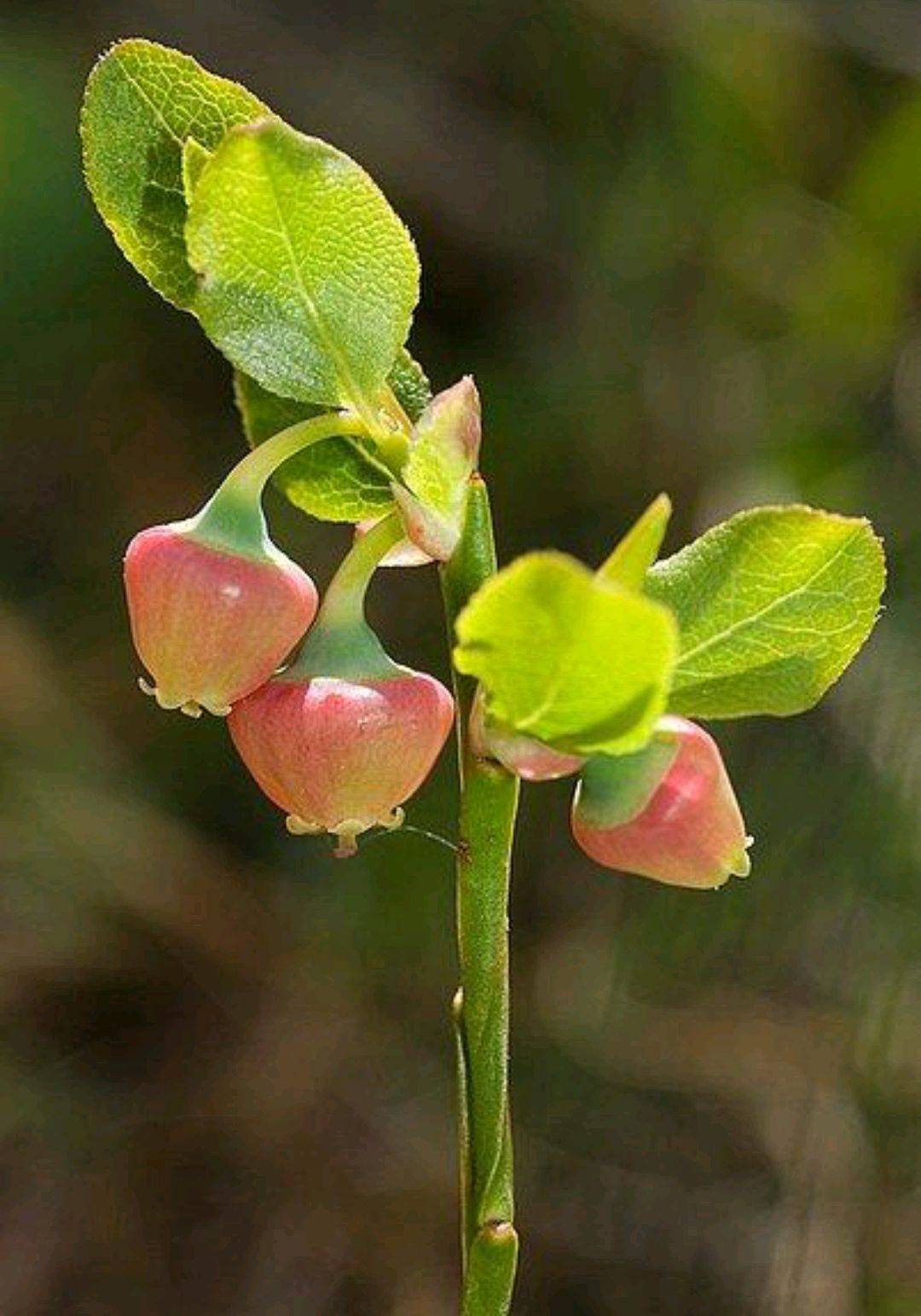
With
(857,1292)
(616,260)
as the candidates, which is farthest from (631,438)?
(857,1292)

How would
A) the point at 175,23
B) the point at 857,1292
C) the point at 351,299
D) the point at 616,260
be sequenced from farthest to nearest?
the point at 175,23
the point at 616,260
the point at 857,1292
the point at 351,299

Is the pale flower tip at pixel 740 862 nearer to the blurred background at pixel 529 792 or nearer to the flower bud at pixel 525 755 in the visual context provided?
the flower bud at pixel 525 755

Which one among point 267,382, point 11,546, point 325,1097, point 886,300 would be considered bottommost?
point 325,1097

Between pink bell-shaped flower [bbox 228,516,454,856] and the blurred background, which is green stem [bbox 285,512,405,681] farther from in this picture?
the blurred background

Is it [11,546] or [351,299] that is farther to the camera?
[11,546]

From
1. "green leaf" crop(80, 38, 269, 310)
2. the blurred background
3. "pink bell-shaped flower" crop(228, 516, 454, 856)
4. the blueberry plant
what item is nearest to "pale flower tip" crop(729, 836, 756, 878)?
the blueberry plant

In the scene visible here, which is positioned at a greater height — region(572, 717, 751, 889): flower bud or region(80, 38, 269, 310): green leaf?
region(80, 38, 269, 310): green leaf

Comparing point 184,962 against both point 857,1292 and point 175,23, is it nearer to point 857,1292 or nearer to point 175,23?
point 857,1292

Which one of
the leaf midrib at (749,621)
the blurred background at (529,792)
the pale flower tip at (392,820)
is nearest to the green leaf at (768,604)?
the leaf midrib at (749,621)

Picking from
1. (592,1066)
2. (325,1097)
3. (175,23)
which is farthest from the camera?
(175,23)
